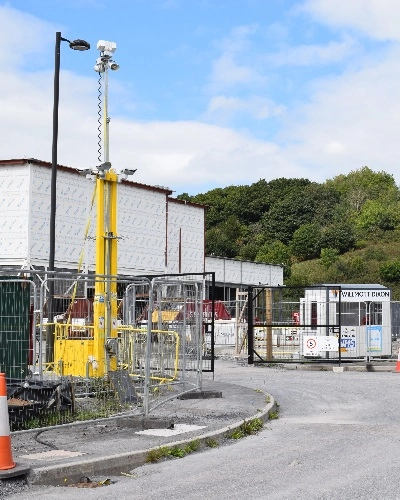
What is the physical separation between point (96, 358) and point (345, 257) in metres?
66.0

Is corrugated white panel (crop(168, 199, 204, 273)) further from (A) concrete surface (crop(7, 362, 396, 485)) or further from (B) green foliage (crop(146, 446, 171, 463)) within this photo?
(B) green foliage (crop(146, 446, 171, 463))

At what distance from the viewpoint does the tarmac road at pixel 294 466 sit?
8.00m

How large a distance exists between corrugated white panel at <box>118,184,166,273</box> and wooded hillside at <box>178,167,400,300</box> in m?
22.3

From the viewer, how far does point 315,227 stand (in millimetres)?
82375

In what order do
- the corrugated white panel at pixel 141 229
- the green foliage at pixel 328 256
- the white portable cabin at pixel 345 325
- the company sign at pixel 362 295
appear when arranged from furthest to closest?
1. the green foliage at pixel 328 256
2. the corrugated white panel at pixel 141 229
3. the company sign at pixel 362 295
4. the white portable cabin at pixel 345 325

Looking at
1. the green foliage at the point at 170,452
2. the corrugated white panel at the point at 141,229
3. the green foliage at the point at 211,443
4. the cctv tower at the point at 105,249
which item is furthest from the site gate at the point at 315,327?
the corrugated white panel at the point at 141,229

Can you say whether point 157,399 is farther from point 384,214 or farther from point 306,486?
point 384,214

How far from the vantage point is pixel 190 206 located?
5016 cm

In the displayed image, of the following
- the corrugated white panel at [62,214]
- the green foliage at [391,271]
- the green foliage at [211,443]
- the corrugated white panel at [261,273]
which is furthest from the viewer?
the green foliage at [391,271]

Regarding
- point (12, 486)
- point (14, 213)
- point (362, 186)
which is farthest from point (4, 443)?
point (362, 186)

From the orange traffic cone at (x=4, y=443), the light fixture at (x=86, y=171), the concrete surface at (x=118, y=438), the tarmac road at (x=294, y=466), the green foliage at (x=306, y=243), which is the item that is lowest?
the tarmac road at (x=294, y=466)

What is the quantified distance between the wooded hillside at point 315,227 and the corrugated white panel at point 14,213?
106 ft

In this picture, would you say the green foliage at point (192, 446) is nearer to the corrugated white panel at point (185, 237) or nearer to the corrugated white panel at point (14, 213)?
the corrugated white panel at point (14, 213)

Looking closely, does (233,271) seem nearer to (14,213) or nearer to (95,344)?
(14,213)
